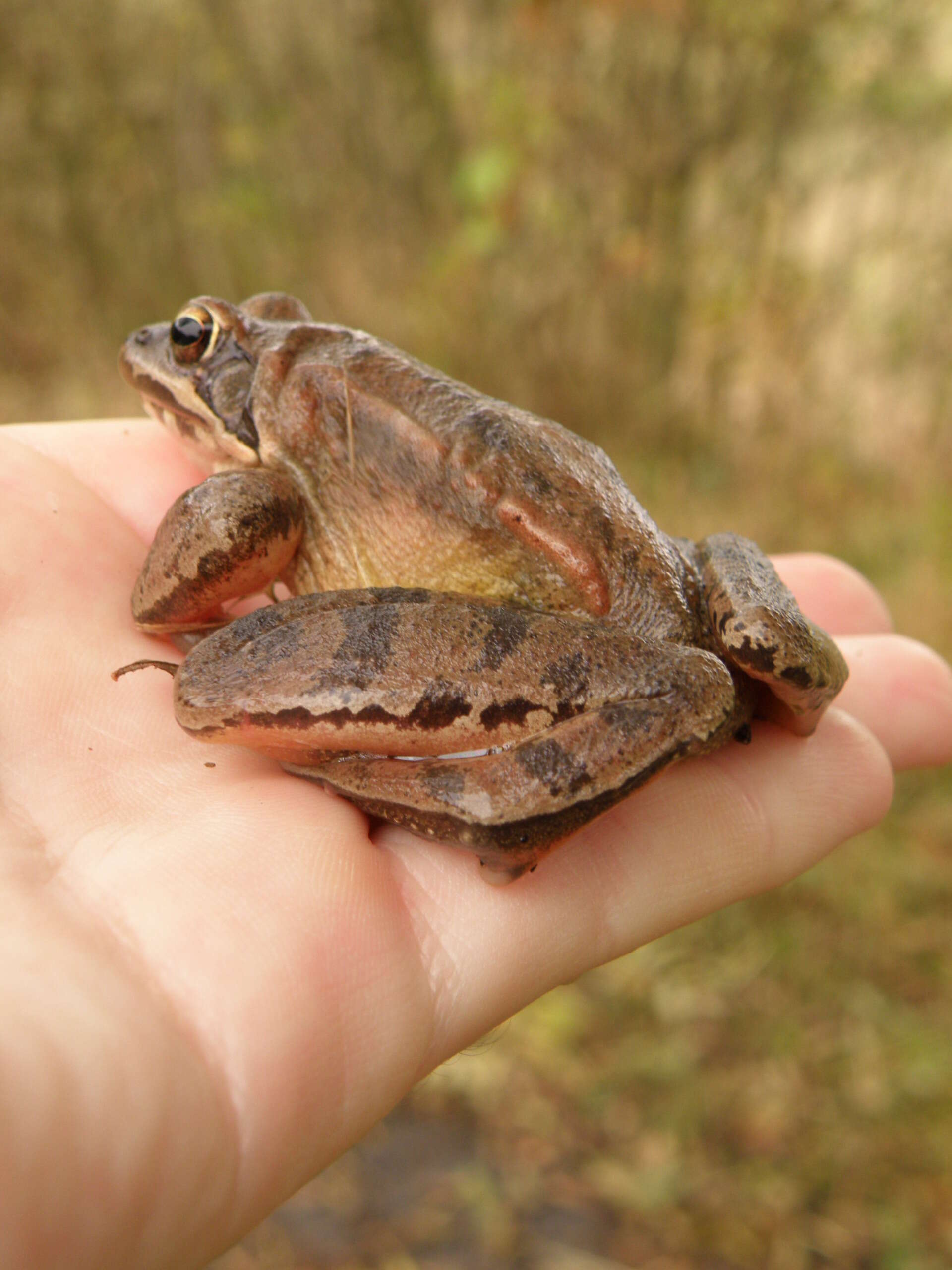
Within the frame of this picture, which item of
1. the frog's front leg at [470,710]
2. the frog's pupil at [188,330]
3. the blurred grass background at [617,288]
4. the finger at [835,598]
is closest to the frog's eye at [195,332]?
the frog's pupil at [188,330]

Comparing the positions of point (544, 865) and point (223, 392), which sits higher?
point (223, 392)

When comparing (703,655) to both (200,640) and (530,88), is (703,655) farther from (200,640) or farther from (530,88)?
(530,88)

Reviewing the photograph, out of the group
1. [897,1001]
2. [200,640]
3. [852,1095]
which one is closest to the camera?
[200,640]

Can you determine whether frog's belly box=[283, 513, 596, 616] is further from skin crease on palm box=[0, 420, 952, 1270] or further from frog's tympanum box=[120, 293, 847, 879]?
skin crease on palm box=[0, 420, 952, 1270]

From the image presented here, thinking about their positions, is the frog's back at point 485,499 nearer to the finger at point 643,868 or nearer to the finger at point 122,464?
the finger at point 643,868

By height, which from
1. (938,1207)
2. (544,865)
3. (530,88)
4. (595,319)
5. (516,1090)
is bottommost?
(516,1090)

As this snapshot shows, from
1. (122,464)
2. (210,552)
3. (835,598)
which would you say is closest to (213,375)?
(122,464)

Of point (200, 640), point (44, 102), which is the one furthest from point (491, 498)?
point (44, 102)

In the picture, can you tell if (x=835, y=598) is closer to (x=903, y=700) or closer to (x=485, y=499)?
(x=903, y=700)
